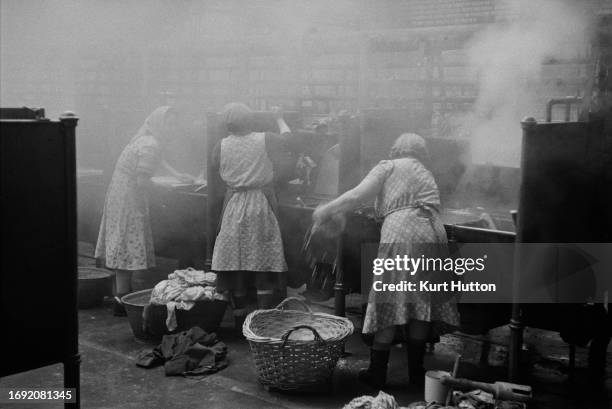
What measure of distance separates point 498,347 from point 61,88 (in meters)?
9.08

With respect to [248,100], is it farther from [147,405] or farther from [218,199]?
[147,405]

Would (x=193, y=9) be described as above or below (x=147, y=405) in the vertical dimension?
above

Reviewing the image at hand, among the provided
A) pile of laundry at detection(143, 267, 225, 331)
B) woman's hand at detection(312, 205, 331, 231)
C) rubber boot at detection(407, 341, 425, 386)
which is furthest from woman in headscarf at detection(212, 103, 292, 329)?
rubber boot at detection(407, 341, 425, 386)

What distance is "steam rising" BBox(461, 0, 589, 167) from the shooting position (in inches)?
251

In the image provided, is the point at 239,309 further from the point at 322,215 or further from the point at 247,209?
the point at 322,215

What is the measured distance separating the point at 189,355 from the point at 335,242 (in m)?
1.51

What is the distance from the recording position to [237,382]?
5160 millimetres

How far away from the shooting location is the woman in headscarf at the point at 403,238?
16.1 feet

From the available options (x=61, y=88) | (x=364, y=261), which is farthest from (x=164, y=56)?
(x=364, y=261)

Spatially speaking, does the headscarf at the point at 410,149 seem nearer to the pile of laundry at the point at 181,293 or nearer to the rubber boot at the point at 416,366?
the rubber boot at the point at 416,366

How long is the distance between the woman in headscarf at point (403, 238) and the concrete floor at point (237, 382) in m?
0.41

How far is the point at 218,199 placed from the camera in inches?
269

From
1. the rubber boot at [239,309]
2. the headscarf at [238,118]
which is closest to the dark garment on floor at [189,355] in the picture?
the rubber boot at [239,309]

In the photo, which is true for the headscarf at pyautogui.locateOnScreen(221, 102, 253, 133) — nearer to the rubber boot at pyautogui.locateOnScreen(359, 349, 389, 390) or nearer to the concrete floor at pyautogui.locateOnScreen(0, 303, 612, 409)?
the concrete floor at pyautogui.locateOnScreen(0, 303, 612, 409)
